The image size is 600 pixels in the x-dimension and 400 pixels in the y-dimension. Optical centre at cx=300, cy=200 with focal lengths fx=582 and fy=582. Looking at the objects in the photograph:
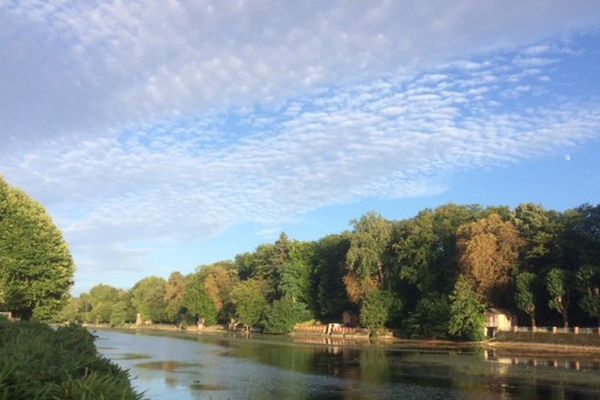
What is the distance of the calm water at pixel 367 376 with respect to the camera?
2880cm

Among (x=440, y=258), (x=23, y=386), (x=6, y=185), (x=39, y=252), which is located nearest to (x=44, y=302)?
(x=39, y=252)

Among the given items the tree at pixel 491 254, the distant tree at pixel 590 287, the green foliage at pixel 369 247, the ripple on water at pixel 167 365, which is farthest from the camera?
the green foliage at pixel 369 247

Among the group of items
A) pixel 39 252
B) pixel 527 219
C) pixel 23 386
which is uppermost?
pixel 527 219

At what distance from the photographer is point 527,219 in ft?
218

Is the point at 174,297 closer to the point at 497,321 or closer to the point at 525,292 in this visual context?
the point at 497,321

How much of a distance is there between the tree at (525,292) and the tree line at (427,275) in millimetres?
116

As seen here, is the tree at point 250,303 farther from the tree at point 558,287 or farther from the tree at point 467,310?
the tree at point 558,287

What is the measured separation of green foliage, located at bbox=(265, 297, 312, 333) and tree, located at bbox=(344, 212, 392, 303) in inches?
621

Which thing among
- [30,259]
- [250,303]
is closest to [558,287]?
[30,259]

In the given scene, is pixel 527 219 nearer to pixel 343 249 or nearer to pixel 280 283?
pixel 343 249

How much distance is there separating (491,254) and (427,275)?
45.7 ft

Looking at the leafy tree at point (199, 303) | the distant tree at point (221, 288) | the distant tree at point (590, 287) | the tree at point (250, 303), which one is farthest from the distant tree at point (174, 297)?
the distant tree at point (590, 287)

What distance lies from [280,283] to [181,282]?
4733 cm

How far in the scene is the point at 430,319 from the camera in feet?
236
